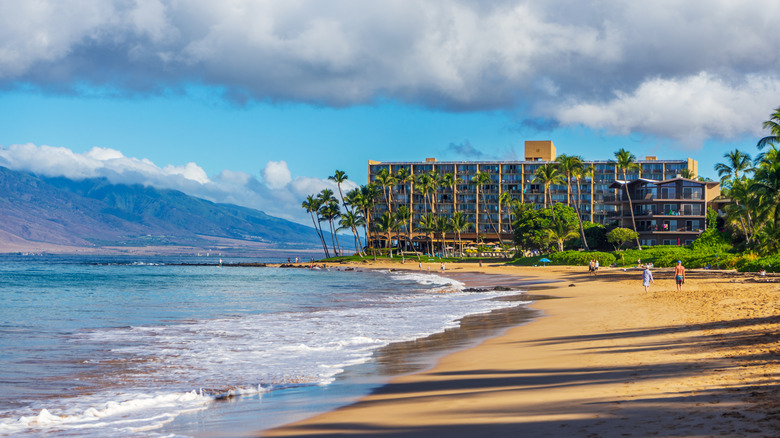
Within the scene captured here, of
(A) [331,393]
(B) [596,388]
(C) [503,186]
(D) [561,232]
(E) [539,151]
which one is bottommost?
(A) [331,393]

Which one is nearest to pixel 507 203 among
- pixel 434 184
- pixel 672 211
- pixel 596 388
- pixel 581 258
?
pixel 434 184

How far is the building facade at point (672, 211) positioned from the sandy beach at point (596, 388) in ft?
280

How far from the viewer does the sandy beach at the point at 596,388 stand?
7949 mm

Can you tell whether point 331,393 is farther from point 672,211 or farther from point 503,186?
point 503,186

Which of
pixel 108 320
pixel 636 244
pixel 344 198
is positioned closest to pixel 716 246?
pixel 636 244

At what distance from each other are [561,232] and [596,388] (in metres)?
92.9

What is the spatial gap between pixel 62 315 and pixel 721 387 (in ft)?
94.8

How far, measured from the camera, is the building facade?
9838cm

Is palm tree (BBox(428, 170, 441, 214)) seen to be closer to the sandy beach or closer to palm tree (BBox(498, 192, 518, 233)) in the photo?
palm tree (BBox(498, 192, 518, 233))

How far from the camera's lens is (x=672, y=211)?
9888 centimetres

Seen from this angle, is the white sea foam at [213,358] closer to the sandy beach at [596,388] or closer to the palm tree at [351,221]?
the sandy beach at [596,388]

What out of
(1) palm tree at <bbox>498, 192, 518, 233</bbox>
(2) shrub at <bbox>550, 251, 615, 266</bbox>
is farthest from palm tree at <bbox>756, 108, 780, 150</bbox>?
(1) palm tree at <bbox>498, 192, 518, 233</bbox>

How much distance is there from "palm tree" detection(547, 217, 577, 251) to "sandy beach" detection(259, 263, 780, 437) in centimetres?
A: 8244

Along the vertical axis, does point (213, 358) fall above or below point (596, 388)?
below
